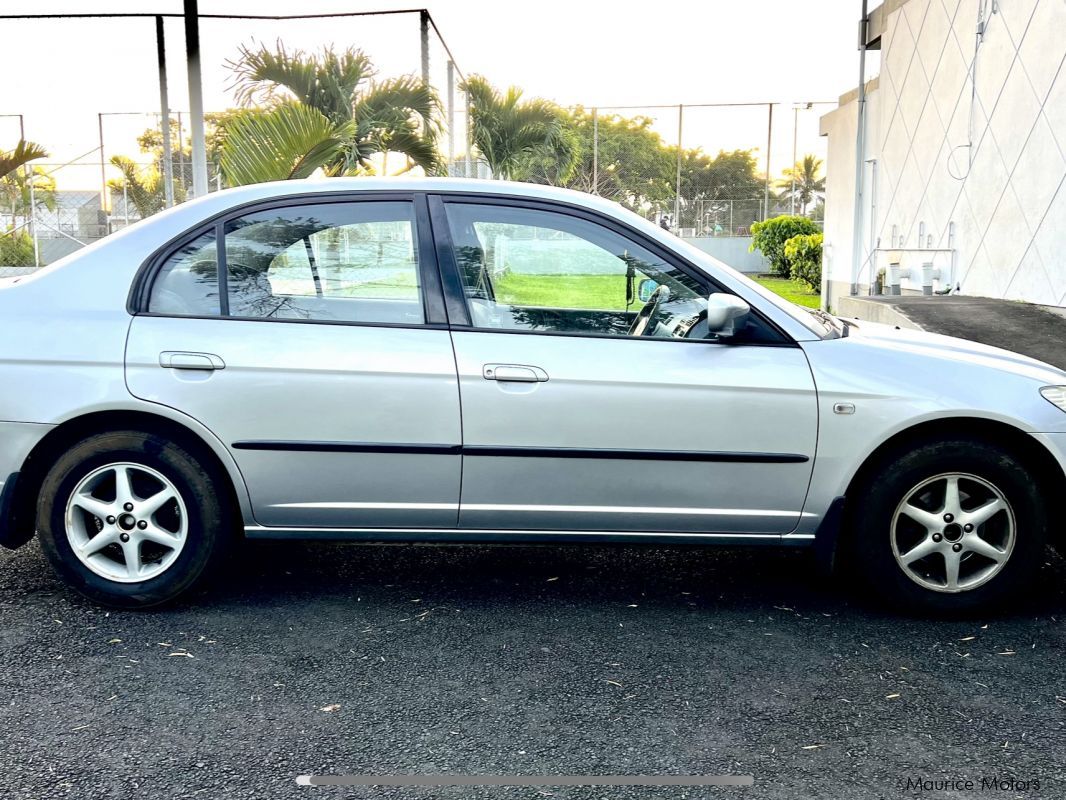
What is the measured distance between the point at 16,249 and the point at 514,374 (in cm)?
1637

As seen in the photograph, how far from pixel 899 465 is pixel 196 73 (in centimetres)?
754

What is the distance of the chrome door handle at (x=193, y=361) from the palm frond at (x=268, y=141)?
5.71 metres

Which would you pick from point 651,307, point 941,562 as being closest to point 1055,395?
point 941,562

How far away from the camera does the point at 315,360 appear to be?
12.1ft

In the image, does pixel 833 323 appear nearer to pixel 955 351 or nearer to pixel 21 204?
pixel 955 351

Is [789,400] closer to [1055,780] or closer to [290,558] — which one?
[1055,780]

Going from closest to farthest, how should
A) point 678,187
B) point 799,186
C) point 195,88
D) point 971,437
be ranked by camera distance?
point 971,437, point 195,88, point 678,187, point 799,186

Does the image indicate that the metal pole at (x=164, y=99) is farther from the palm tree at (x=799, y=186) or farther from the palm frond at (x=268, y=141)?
the palm tree at (x=799, y=186)

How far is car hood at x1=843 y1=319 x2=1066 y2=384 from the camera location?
12.5ft

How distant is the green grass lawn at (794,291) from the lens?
72.2 feet

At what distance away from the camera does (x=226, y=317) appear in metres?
3.78

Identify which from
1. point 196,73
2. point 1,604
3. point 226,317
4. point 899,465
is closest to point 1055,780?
point 899,465

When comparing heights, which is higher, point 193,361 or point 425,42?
point 425,42

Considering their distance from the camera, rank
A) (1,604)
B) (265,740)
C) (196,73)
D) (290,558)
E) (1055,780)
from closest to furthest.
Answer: (1055,780), (265,740), (1,604), (290,558), (196,73)
